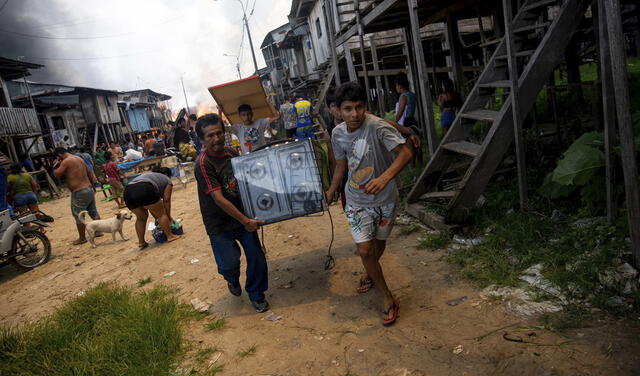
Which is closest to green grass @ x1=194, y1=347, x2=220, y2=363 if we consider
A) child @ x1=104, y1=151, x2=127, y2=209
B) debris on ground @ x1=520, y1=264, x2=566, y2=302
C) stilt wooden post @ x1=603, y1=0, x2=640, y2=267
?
debris on ground @ x1=520, y1=264, x2=566, y2=302

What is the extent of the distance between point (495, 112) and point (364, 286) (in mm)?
2436

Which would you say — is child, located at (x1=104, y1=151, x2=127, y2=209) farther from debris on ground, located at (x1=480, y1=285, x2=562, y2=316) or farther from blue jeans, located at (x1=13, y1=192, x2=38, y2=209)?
debris on ground, located at (x1=480, y1=285, x2=562, y2=316)

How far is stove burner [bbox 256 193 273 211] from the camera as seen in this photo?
3.69 m

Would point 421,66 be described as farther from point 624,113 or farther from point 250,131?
point 624,113

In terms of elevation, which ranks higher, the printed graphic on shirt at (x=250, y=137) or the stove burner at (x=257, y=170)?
the printed graphic on shirt at (x=250, y=137)

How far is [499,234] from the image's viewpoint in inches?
168

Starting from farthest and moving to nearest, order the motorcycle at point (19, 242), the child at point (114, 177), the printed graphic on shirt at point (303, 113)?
the printed graphic on shirt at point (303, 113) < the child at point (114, 177) < the motorcycle at point (19, 242)

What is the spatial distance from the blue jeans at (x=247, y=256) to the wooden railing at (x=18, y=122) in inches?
741

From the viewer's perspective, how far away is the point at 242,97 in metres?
6.73

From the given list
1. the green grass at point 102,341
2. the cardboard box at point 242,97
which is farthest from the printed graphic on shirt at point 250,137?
the green grass at point 102,341

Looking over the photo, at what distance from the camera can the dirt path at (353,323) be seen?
264 centimetres

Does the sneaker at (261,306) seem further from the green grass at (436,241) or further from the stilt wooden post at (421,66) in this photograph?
the stilt wooden post at (421,66)

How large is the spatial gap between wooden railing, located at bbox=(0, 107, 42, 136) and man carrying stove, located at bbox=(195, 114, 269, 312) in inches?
741

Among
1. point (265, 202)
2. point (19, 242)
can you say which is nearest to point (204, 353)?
point (265, 202)
